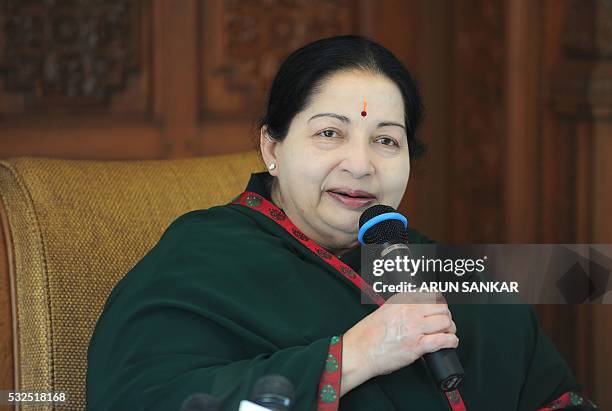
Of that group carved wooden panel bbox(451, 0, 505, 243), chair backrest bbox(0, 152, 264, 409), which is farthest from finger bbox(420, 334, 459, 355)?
carved wooden panel bbox(451, 0, 505, 243)

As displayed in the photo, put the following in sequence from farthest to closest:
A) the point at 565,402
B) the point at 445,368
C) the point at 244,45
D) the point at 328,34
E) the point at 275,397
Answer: the point at 328,34 < the point at 244,45 < the point at 565,402 < the point at 445,368 < the point at 275,397

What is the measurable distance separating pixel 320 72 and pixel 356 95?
0.08m

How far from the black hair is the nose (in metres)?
0.12

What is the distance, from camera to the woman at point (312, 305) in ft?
4.81

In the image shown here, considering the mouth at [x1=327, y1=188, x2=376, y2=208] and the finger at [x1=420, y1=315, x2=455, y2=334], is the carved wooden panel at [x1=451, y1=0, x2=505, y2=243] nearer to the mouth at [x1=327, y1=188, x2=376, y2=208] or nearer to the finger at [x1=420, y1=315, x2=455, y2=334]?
the mouth at [x1=327, y1=188, x2=376, y2=208]

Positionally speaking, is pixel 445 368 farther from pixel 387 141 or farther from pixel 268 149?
pixel 268 149

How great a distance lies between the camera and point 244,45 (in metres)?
3.20

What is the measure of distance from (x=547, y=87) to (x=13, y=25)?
162cm

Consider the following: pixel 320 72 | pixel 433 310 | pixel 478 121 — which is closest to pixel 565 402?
pixel 433 310

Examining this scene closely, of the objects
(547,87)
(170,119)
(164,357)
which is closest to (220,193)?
(164,357)

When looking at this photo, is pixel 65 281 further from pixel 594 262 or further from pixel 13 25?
pixel 13 25

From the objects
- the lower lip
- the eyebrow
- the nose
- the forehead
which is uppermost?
the forehead

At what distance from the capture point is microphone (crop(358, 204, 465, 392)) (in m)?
1.36

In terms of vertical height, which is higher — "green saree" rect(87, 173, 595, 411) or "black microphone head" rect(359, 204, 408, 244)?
"black microphone head" rect(359, 204, 408, 244)
